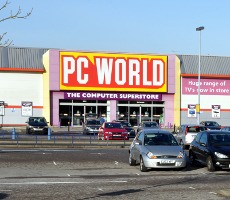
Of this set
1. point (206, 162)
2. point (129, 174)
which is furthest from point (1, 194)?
point (206, 162)

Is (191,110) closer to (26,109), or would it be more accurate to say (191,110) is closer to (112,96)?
(112,96)

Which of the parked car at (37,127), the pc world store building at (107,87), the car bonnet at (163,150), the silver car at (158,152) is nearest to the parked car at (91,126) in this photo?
the parked car at (37,127)

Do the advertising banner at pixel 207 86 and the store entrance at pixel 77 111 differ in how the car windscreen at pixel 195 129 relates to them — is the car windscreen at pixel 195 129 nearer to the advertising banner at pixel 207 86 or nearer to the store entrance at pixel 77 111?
the store entrance at pixel 77 111

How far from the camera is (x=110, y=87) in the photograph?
60938mm

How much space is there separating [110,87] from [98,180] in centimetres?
4412

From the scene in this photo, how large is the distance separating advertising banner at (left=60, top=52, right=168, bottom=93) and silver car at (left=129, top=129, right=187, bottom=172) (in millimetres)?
39202

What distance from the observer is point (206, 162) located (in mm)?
19984

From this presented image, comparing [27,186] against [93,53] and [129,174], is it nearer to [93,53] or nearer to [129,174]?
[129,174]

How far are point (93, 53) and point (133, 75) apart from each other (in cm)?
528

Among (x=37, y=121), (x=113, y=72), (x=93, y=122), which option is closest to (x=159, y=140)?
(x=93, y=122)

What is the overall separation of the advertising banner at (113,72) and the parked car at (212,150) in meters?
38.4

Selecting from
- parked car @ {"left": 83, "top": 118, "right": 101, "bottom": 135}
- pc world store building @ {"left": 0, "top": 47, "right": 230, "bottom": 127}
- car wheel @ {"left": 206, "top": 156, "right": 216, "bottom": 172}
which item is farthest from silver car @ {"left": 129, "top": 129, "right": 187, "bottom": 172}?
pc world store building @ {"left": 0, "top": 47, "right": 230, "bottom": 127}

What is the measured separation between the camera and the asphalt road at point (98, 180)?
1362cm

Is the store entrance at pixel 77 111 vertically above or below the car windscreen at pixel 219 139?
above
